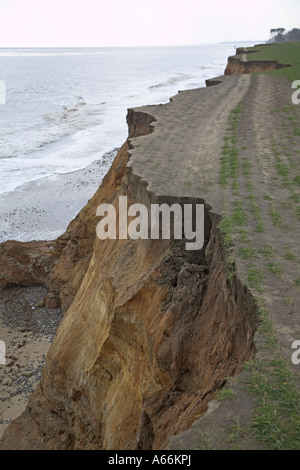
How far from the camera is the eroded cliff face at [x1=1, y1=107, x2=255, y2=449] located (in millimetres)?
6426

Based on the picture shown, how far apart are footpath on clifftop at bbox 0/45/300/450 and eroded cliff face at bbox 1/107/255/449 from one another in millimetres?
29

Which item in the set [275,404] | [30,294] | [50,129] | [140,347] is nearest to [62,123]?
[50,129]

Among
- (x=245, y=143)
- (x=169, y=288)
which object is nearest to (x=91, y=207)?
(x=245, y=143)

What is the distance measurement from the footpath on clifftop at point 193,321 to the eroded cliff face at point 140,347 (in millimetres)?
29

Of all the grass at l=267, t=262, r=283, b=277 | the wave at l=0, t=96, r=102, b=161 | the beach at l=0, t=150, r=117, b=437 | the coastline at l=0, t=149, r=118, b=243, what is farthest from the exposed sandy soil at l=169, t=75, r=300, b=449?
the wave at l=0, t=96, r=102, b=161

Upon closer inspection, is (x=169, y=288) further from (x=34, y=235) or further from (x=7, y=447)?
(x=34, y=235)

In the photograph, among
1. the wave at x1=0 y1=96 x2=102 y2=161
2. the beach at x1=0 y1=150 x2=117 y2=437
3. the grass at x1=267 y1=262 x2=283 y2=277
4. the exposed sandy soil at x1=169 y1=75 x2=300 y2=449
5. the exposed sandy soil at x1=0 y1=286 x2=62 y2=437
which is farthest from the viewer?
the wave at x1=0 y1=96 x2=102 y2=161

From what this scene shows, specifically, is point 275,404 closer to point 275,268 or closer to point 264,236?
point 275,268

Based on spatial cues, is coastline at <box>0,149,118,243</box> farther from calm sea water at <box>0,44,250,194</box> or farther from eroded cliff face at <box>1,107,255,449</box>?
eroded cliff face at <box>1,107,255,449</box>

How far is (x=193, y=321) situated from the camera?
294 inches

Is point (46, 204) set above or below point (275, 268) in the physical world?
below

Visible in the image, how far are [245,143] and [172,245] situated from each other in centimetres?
641

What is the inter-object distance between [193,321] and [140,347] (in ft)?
4.87

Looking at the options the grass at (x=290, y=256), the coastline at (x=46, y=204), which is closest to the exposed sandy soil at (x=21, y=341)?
the coastline at (x=46, y=204)
